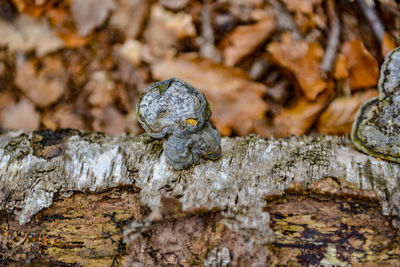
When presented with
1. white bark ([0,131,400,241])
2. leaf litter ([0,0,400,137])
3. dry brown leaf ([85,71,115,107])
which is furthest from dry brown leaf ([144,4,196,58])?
white bark ([0,131,400,241])

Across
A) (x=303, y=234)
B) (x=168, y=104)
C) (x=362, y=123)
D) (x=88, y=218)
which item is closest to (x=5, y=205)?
(x=88, y=218)

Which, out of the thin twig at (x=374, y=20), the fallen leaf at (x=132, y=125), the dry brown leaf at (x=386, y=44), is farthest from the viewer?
the fallen leaf at (x=132, y=125)

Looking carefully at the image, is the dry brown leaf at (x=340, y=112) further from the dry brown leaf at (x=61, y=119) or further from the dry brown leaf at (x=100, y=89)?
the dry brown leaf at (x=61, y=119)

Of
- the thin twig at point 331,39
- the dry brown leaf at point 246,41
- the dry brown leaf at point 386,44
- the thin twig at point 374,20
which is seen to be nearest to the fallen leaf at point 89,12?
the dry brown leaf at point 246,41

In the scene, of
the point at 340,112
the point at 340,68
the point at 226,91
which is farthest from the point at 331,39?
the point at 226,91

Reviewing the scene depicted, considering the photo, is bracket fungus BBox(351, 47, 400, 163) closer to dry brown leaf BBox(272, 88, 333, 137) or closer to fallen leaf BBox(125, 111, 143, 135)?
dry brown leaf BBox(272, 88, 333, 137)
